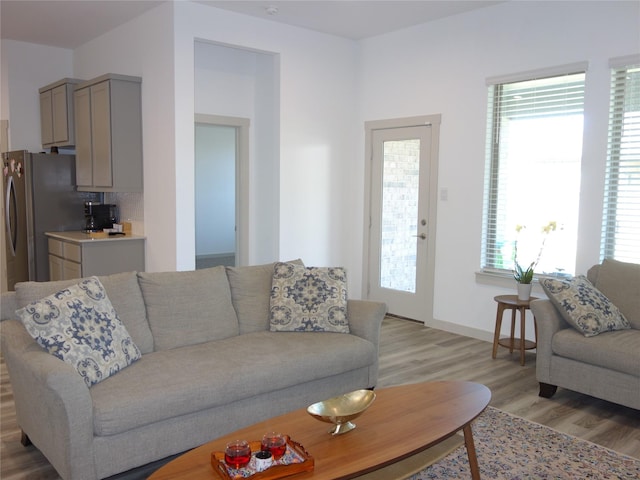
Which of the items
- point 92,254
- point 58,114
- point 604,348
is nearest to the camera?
point 604,348

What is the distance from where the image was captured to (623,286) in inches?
156

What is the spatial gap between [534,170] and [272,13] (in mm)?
2763

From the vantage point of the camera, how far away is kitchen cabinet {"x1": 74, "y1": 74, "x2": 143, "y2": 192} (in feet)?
17.3

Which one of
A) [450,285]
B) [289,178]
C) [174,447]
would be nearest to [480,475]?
[174,447]

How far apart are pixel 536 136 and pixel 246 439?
383cm

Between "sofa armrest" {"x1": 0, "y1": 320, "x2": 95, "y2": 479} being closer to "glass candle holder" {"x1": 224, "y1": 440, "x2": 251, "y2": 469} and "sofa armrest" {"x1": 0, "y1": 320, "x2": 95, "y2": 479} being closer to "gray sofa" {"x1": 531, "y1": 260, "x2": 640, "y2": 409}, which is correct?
"glass candle holder" {"x1": 224, "y1": 440, "x2": 251, "y2": 469}

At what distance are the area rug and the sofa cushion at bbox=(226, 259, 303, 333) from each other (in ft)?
4.56

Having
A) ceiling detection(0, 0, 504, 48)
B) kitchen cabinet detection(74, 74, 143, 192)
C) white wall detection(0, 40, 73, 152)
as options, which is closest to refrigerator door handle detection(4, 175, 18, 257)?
white wall detection(0, 40, 73, 152)

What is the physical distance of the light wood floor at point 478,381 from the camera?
301 cm

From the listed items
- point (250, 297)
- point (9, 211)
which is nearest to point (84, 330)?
point (250, 297)

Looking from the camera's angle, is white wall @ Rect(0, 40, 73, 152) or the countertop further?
white wall @ Rect(0, 40, 73, 152)

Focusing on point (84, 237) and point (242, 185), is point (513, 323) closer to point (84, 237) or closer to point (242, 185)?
point (242, 185)

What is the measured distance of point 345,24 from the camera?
562 cm

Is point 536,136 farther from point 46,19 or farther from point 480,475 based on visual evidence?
point 46,19
